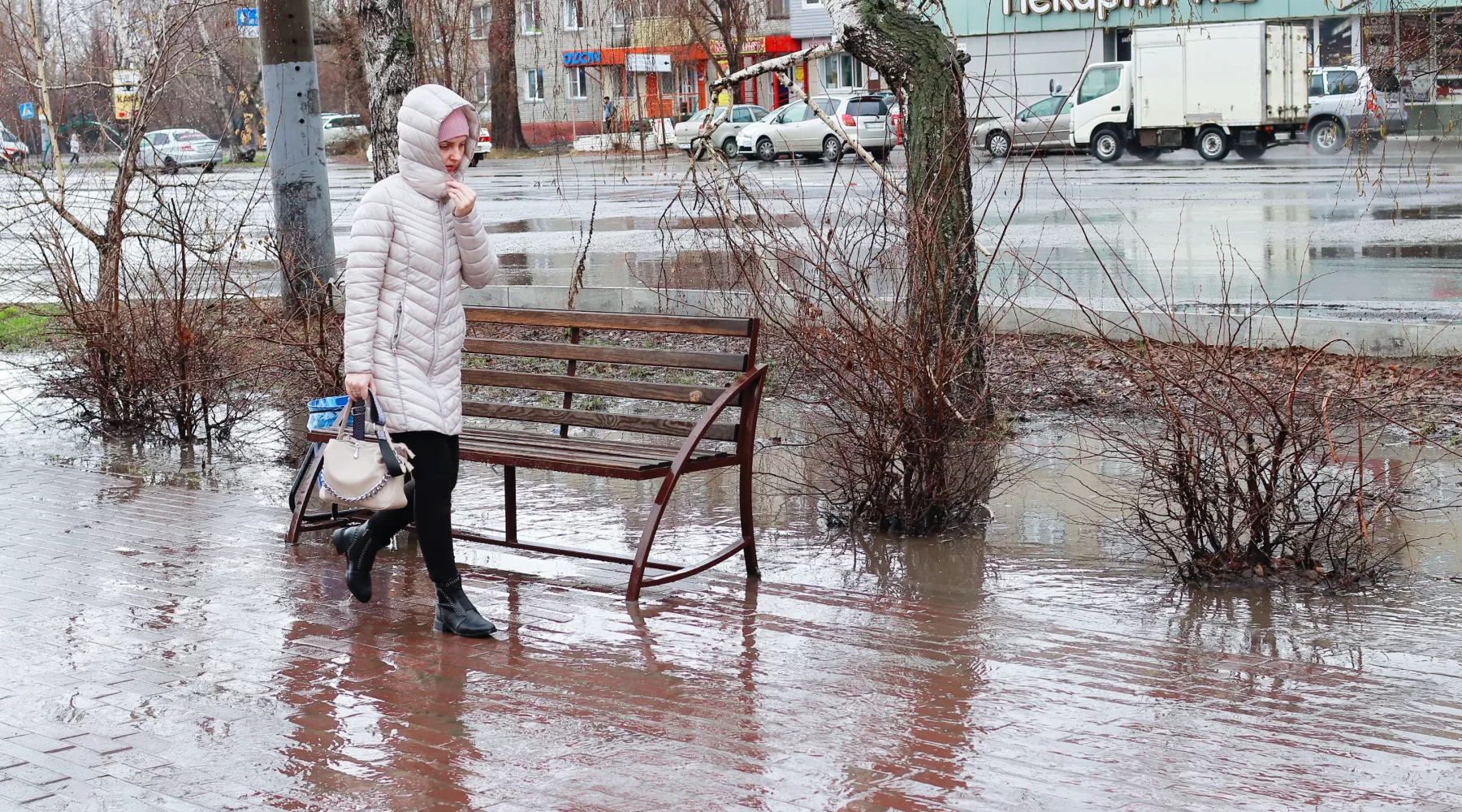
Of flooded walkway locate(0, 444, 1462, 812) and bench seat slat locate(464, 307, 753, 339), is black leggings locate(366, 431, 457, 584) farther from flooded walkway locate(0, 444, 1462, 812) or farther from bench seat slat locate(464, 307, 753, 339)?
bench seat slat locate(464, 307, 753, 339)

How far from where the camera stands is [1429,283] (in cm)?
1229

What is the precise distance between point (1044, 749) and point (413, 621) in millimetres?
2346

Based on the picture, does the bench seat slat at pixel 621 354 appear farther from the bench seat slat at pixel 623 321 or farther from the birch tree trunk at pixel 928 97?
the birch tree trunk at pixel 928 97

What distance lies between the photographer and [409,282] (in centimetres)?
494

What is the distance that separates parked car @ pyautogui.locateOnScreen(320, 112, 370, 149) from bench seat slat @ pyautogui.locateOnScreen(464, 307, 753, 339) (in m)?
46.5

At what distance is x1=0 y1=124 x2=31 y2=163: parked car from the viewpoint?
29.6 ft

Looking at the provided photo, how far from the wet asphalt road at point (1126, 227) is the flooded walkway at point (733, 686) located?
133cm

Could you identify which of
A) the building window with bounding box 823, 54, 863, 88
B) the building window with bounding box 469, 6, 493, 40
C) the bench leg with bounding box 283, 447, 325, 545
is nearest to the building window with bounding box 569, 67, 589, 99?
the building window with bounding box 469, 6, 493, 40

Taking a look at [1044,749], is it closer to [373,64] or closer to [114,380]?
[114,380]

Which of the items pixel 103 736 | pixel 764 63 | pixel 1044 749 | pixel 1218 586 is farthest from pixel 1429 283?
pixel 103 736

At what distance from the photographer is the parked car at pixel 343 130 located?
52938 millimetres

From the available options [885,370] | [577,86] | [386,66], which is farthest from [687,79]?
[885,370]

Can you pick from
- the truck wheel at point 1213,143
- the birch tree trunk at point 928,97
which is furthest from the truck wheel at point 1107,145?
the birch tree trunk at point 928,97

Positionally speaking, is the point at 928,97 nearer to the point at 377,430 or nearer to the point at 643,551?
the point at 643,551
